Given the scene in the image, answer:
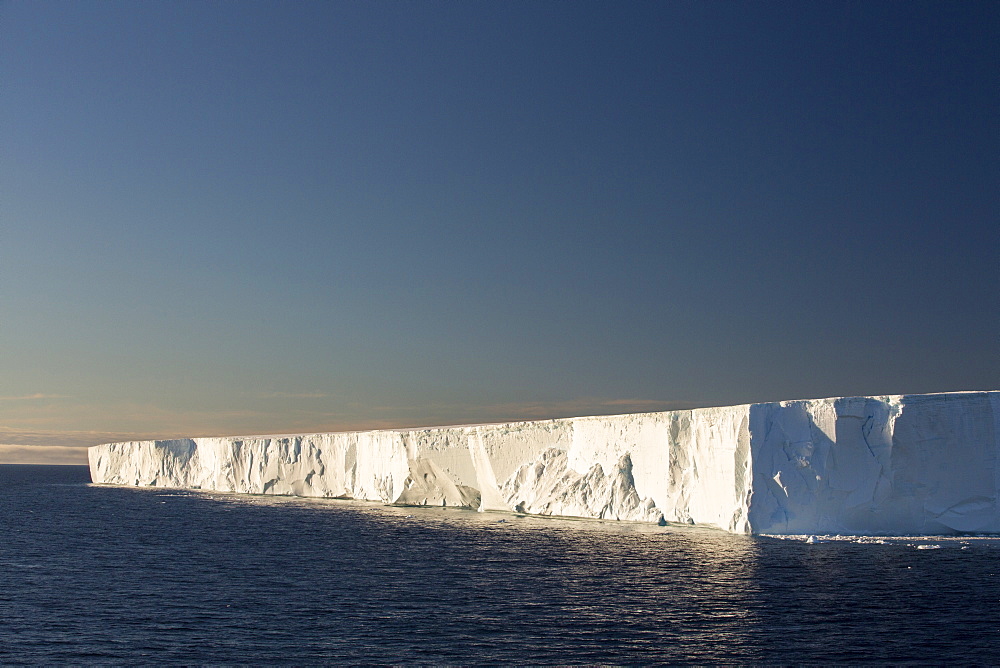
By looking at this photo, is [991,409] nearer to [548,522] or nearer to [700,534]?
[700,534]

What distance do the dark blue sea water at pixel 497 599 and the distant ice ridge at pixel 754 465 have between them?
6.23 feet

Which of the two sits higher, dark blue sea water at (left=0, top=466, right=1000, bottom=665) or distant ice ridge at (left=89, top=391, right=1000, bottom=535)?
distant ice ridge at (left=89, top=391, right=1000, bottom=535)

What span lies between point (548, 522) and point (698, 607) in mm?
18627

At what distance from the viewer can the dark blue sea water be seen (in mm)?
14758

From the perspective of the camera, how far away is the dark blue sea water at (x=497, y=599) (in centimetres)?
1476

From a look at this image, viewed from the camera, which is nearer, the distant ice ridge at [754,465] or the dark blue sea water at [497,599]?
the dark blue sea water at [497,599]

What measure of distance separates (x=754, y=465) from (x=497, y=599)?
1384 centimetres

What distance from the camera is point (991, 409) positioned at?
28.6 meters

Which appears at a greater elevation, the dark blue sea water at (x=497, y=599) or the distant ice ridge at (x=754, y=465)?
the distant ice ridge at (x=754, y=465)

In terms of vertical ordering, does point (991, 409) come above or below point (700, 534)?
above

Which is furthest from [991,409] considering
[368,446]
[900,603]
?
[368,446]

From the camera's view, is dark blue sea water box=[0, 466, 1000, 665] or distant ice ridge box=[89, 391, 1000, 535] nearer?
dark blue sea water box=[0, 466, 1000, 665]

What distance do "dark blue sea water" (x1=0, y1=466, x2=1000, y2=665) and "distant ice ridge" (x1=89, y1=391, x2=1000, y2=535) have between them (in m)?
1.90

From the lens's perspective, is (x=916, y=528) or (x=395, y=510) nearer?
(x=916, y=528)
